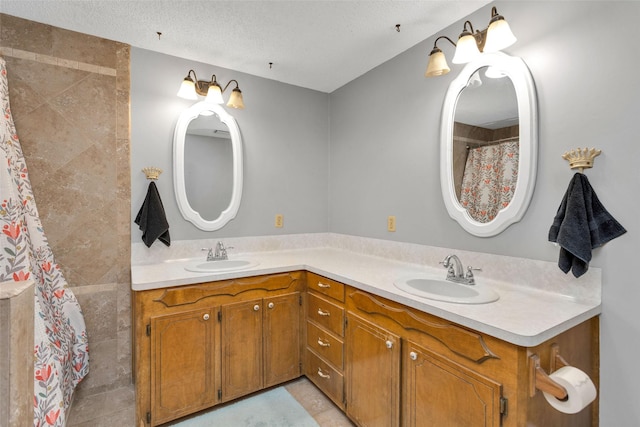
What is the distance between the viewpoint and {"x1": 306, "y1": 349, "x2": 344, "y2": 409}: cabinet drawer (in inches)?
74.8

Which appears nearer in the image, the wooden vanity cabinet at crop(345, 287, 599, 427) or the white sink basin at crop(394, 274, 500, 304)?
the wooden vanity cabinet at crop(345, 287, 599, 427)

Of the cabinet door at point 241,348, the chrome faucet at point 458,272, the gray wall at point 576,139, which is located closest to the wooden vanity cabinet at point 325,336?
the cabinet door at point 241,348

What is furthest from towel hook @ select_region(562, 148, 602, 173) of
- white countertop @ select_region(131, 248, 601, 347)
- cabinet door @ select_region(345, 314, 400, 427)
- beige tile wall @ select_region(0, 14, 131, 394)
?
beige tile wall @ select_region(0, 14, 131, 394)

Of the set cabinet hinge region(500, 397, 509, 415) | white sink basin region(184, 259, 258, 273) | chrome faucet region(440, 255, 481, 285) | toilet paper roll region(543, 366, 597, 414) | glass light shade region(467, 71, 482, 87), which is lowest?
cabinet hinge region(500, 397, 509, 415)

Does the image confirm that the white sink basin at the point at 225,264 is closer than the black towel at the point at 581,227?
No

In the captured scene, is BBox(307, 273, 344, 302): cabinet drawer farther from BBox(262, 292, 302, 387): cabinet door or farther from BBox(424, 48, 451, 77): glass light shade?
BBox(424, 48, 451, 77): glass light shade

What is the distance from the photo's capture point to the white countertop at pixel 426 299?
3.67 ft

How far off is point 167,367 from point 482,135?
2260 mm

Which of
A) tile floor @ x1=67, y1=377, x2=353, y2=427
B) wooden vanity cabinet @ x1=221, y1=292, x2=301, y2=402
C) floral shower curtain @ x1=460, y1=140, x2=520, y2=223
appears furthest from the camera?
wooden vanity cabinet @ x1=221, y1=292, x2=301, y2=402

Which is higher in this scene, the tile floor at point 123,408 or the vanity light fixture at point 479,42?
the vanity light fixture at point 479,42

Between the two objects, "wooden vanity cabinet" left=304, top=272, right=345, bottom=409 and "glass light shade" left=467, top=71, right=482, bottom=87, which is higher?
"glass light shade" left=467, top=71, right=482, bottom=87

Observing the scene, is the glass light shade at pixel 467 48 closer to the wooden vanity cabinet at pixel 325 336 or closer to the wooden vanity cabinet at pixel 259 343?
the wooden vanity cabinet at pixel 325 336

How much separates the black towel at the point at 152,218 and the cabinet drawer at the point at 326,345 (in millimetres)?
1240

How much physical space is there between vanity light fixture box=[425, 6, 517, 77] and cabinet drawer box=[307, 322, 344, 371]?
1.68m
